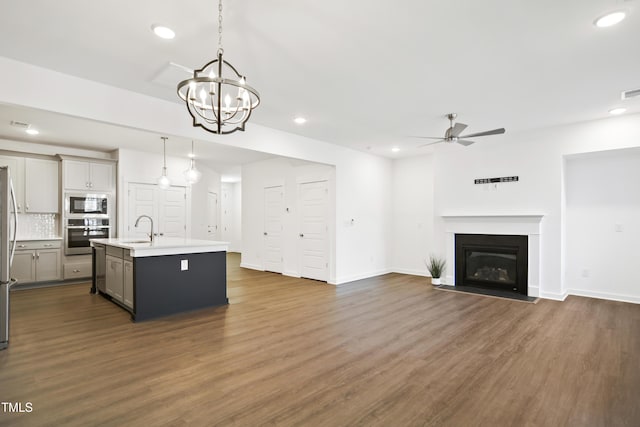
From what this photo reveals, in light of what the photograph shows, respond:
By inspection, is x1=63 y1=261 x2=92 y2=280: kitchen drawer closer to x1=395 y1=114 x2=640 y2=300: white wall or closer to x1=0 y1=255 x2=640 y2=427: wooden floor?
x1=0 y1=255 x2=640 y2=427: wooden floor

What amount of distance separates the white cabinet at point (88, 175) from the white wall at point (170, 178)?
0.22 metres

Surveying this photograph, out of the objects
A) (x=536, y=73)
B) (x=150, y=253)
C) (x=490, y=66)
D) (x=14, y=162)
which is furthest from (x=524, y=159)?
(x=14, y=162)

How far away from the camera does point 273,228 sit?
7.77m

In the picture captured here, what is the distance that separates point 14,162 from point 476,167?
8.67 metres

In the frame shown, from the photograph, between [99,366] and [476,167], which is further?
[476,167]

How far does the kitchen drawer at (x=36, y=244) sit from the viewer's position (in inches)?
234

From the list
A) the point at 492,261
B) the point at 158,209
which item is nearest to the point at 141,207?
the point at 158,209

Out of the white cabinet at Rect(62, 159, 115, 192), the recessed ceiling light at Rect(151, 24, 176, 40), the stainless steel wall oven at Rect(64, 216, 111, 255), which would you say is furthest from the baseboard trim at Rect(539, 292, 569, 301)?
the white cabinet at Rect(62, 159, 115, 192)

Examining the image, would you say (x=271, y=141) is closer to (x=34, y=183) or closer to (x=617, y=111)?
(x=34, y=183)

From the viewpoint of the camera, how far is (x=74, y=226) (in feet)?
21.1

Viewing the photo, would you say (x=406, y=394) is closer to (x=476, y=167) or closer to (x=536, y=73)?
(x=536, y=73)

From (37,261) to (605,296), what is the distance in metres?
9.97

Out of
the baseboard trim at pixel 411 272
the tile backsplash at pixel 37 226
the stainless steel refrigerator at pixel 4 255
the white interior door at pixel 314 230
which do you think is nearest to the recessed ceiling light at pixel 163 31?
Answer: the stainless steel refrigerator at pixel 4 255

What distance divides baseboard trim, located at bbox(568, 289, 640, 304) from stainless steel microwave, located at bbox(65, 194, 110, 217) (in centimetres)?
899
